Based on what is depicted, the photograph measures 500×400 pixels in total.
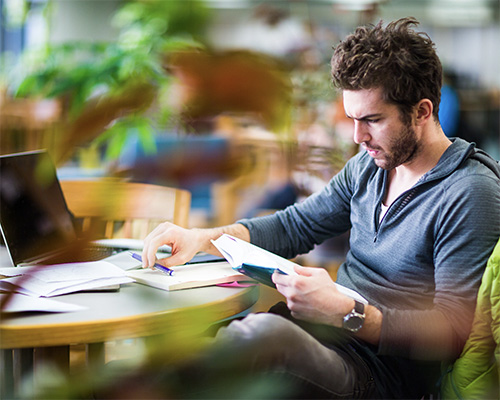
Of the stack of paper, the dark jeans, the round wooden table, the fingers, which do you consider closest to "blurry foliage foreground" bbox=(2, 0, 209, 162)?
the round wooden table

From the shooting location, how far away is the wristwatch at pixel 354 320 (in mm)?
852

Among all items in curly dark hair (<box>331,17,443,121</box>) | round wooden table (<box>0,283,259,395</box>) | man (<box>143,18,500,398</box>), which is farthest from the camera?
curly dark hair (<box>331,17,443,121</box>)

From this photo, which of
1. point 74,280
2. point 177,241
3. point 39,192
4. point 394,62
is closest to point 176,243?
point 177,241

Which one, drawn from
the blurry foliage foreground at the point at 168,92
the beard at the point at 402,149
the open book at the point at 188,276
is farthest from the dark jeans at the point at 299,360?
the blurry foliage foreground at the point at 168,92

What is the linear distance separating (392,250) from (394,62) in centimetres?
30

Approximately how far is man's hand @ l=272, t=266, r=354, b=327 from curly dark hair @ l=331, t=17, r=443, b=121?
300mm

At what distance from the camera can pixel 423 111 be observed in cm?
99

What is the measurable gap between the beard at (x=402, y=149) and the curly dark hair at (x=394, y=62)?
31mm

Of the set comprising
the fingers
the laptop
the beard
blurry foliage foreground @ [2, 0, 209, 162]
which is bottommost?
the fingers

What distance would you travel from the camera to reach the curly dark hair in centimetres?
94

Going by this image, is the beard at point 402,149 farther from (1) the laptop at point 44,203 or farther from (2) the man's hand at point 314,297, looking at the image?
(1) the laptop at point 44,203

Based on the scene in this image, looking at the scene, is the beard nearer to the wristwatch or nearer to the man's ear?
the man's ear

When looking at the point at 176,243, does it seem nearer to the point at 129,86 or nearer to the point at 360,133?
the point at 360,133

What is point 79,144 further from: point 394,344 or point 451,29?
point 451,29
